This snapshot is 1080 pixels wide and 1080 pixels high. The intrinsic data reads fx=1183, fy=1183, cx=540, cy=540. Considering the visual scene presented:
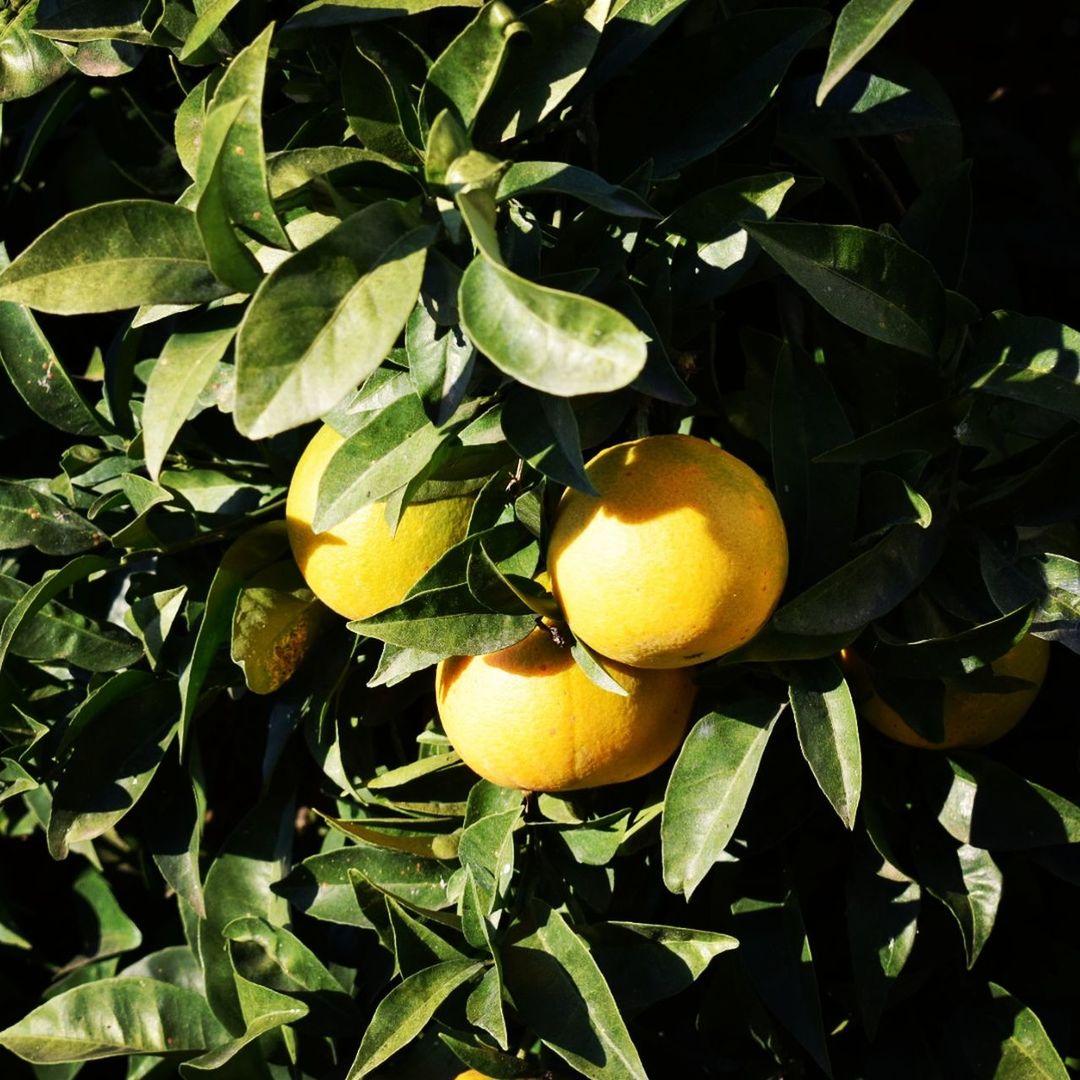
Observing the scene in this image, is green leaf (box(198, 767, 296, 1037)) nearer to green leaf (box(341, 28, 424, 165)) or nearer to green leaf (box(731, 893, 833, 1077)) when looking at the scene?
green leaf (box(731, 893, 833, 1077))

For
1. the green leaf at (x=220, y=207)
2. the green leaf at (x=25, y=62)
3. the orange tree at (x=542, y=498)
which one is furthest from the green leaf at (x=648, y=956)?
the green leaf at (x=25, y=62)

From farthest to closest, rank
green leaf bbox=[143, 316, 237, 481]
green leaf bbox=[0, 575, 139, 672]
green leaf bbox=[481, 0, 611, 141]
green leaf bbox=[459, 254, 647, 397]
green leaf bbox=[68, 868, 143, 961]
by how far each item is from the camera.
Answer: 1. green leaf bbox=[68, 868, 143, 961]
2. green leaf bbox=[0, 575, 139, 672]
3. green leaf bbox=[481, 0, 611, 141]
4. green leaf bbox=[143, 316, 237, 481]
5. green leaf bbox=[459, 254, 647, 397]

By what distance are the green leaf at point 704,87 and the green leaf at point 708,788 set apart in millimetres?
503

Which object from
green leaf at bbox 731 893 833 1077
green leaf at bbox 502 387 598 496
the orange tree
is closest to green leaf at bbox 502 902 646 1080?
the orange tree

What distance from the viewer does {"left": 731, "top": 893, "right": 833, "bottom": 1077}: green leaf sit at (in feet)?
3.86

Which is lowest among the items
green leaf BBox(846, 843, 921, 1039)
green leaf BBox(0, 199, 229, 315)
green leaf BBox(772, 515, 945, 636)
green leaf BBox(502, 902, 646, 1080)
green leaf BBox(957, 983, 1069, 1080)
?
green leaf BBox(957, 983, 1069, 1080)

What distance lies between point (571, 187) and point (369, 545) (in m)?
0.39

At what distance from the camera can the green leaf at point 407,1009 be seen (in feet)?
3.38

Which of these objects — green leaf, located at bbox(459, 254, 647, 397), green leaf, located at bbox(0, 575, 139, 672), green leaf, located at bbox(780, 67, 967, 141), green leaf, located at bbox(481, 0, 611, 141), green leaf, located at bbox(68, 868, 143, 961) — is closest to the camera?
green leaf, located at bbox(459, 254, 647, 397)

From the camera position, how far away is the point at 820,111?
1184 millimetres

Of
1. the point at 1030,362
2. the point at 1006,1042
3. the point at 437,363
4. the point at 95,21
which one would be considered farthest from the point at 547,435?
the point at 1006,1042

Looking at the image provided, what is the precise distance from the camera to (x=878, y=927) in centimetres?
123

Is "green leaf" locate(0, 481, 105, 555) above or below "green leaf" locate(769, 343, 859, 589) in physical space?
below

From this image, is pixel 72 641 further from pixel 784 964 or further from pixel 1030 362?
pixel 1030 362
